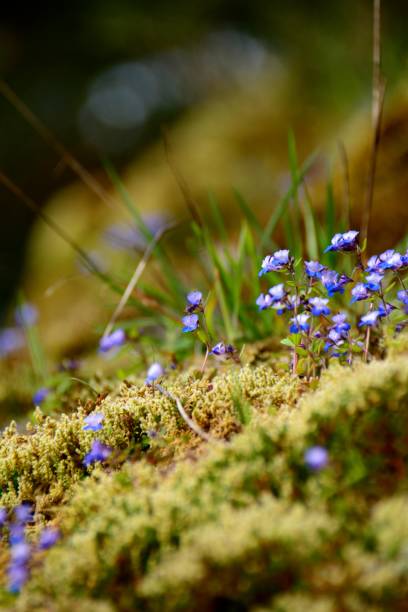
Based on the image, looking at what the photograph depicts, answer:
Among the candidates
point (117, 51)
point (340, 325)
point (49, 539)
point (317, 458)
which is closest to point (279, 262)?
point (340, 325)

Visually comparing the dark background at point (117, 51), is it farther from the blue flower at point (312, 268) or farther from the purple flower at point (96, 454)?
the purple flower at point (96, 454)

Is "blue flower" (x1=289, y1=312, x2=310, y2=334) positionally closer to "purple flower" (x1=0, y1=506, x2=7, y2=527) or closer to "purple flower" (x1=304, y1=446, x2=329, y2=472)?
"purple flower" (x1=304, y1=446, x2=329, y2=472)

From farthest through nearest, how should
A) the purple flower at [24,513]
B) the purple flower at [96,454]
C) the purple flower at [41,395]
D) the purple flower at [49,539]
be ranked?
the purple flower at [41,395]
the purple flower at [96,454]
the purple flower at [24,513]
the purple flower at [49,539]

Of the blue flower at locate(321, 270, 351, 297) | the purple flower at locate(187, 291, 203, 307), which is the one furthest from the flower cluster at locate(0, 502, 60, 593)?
the blue flower at locate(321, 270, 351, 297)

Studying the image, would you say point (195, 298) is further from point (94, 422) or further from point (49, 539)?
point (49, 539)

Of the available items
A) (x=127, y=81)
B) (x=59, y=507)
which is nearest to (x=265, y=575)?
(x=59, y=507)

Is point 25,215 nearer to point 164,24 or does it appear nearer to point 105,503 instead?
point 164,24

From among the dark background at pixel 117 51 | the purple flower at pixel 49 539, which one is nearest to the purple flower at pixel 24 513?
the purple flower at pixel 49 539
